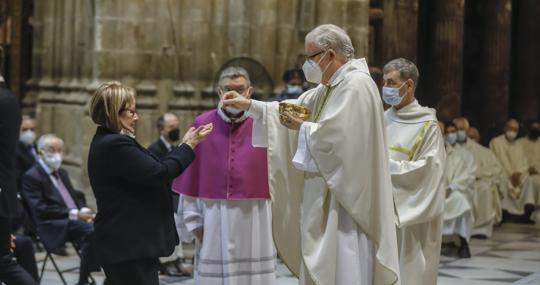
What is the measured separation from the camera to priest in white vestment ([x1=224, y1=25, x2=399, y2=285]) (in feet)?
17.0

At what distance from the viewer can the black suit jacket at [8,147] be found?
6.11 meters

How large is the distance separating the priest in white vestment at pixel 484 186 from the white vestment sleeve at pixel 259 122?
7.64m

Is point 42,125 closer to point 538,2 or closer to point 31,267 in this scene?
point 31,267

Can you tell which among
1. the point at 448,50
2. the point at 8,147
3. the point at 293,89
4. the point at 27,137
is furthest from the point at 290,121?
the point at 448,50

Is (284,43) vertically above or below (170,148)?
above

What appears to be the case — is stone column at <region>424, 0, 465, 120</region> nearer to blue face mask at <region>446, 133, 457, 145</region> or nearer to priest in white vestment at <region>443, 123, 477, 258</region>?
blue face mask at <region>446, 133, 457, 145</region>

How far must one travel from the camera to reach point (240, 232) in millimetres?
6480

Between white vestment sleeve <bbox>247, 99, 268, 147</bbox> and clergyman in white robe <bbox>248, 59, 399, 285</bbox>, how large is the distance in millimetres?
434

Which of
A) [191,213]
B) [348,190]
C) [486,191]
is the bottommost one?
[486,191]

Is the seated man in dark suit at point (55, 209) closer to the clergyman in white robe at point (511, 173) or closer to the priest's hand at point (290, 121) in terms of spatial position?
the priest's hand at point (290, 121)

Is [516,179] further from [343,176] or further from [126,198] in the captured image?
[126,198]

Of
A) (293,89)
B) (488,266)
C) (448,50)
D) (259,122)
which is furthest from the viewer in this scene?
(448,50)

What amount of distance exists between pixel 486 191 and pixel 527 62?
9.36 meters

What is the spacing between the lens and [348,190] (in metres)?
5.17
